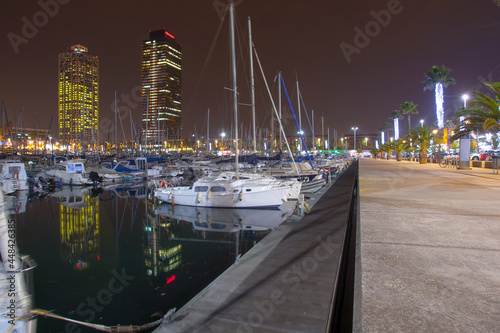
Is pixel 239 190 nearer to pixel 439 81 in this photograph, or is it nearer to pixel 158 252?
pixel 158 252

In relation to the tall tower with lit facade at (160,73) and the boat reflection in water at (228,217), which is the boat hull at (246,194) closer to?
the boat reflection in water at (228,217)

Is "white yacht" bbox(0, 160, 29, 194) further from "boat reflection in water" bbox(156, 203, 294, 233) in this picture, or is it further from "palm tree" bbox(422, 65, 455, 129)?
"palm tree" bbox(422, 65, 455, 129)

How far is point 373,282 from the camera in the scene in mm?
4258

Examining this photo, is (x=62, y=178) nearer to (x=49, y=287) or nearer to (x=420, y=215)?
(x=49, y=287)

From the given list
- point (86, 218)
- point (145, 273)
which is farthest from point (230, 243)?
point (86, 218)

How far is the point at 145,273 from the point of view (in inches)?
352

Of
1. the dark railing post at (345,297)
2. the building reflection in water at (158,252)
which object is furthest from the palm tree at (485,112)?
the building reflection in water at (158,252)

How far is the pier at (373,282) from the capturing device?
137 inches

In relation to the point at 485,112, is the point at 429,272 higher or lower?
lower

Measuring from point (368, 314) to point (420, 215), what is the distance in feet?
20.6

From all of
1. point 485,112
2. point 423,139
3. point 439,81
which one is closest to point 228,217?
point 485,112

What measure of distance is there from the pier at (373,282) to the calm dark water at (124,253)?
2178mm

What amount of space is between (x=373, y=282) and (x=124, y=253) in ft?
31.1

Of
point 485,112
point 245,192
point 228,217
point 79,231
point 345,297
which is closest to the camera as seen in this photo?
point 345,297
